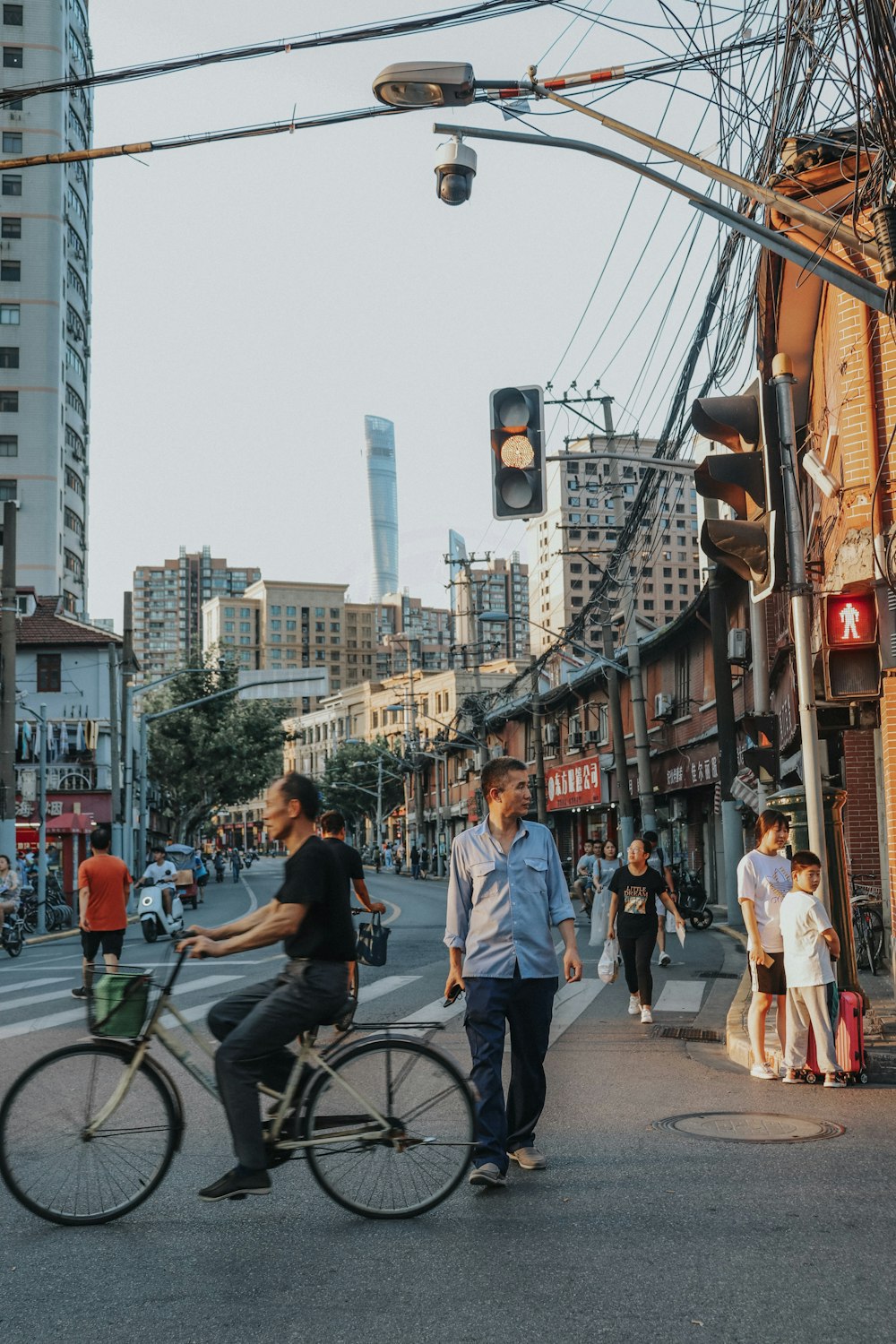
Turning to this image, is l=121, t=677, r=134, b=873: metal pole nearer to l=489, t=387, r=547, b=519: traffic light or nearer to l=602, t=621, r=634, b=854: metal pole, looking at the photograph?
l=602, t=621, r=634, b=854: metal pole

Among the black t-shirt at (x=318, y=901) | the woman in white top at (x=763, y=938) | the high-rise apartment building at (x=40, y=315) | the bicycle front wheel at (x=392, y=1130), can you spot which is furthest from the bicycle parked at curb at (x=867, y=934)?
the high-rise apartment building at (x=40, y=315)

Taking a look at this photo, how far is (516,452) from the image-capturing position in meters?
10.8

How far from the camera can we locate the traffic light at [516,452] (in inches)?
426

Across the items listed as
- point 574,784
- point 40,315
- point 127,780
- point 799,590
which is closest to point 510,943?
point 799,590

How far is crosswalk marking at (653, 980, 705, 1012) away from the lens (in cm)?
1392

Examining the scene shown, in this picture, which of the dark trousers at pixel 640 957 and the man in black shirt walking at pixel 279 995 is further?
the dark trousers at pixel 640 957

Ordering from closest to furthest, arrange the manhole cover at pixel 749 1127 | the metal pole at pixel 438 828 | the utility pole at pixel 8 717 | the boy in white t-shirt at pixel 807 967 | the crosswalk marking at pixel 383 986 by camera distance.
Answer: the manhole cover at pixel 749 1127
the boy in white t-shirt at pixel 807 967
the crosswalk marking at pixel 383 986
the utility pole at pixel 8 717
the metal pole at pixel 438 828

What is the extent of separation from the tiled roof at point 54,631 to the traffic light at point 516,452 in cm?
4759

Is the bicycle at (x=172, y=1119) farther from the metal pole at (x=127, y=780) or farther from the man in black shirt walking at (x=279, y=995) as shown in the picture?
the metal pole at (x=127, y=780)

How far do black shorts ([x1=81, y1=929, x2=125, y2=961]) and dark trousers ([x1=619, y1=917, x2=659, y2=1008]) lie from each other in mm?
4965

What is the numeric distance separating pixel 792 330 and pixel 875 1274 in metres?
15.7

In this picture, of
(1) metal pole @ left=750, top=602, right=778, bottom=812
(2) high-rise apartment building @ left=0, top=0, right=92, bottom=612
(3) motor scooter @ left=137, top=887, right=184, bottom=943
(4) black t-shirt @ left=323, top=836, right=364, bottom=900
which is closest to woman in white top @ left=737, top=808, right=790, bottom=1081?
(4) black t-shirt @ left=323, top=836, right=364, bottom=900

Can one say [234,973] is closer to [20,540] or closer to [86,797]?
[86,797]

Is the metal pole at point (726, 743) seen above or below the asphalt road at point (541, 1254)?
above
